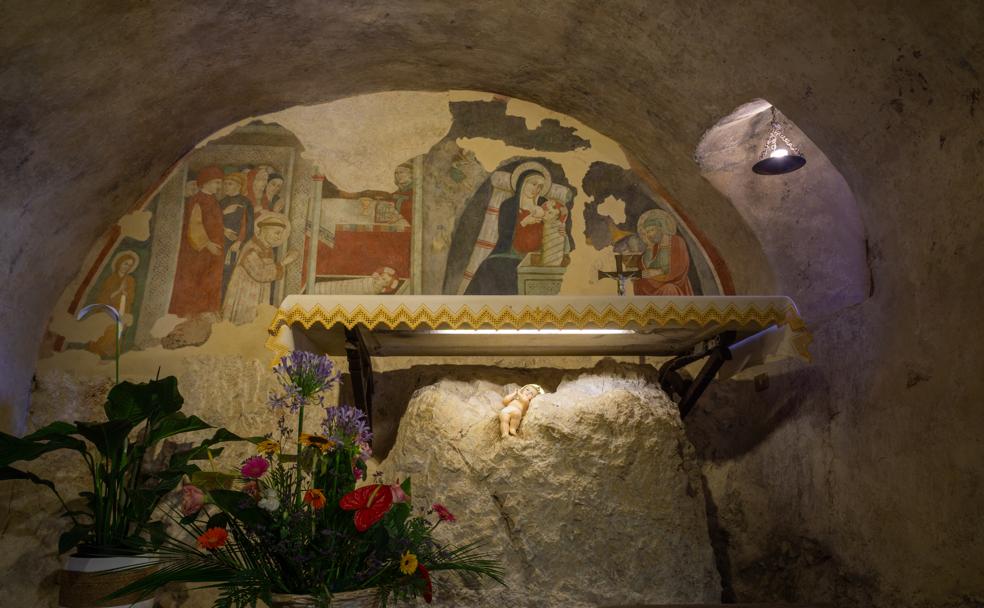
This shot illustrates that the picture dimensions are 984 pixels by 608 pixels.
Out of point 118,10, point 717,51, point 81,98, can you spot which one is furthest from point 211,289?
point 717,51

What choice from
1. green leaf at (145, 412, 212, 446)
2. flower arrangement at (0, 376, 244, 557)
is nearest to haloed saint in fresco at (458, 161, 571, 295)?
green leaf at (145, 412, 212, 446)

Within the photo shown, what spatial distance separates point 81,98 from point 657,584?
187 inches

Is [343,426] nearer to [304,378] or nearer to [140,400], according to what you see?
[304,378]

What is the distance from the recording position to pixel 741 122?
604 centimetres

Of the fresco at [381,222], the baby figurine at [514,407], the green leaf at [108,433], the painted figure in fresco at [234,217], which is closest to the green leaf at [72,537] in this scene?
the green leaf at [108,433]

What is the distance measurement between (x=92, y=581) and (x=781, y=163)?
16.4 feet

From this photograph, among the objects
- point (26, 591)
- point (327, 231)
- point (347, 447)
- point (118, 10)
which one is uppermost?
point (118, 10)

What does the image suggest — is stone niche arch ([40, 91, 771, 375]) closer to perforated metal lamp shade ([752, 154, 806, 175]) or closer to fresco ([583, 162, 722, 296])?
fresco ([583, 162, 722, 296])

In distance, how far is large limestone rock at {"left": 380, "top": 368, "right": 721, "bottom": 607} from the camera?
466cm

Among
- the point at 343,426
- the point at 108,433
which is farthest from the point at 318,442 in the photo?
the point at 108,433

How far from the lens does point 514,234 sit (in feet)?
21.9

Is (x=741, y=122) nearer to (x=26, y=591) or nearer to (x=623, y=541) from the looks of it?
(x=623, y=541)

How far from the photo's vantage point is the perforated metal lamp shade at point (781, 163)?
17.8 feet

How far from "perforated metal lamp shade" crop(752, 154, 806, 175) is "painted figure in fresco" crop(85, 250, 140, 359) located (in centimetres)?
487
